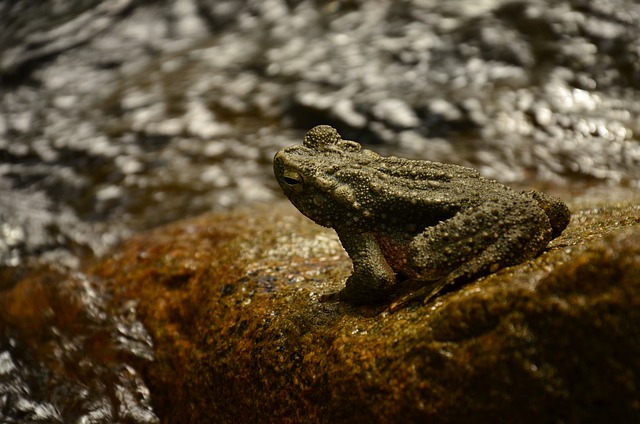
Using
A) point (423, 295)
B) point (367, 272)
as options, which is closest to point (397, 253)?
point (367, 272)

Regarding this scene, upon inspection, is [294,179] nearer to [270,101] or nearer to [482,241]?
[482,241]

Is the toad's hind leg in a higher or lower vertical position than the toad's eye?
lower

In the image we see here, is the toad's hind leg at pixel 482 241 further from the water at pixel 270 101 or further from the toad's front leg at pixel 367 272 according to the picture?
the water at pixel 270 101

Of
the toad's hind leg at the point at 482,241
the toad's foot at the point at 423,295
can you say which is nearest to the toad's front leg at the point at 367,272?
the toad's foot at the point at 423,295

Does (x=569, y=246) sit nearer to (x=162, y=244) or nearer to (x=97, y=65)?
(x=162, y=244)

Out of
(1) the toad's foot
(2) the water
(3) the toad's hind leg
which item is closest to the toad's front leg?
(1) the toad's foot

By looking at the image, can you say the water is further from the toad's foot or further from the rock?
the toad's foot
